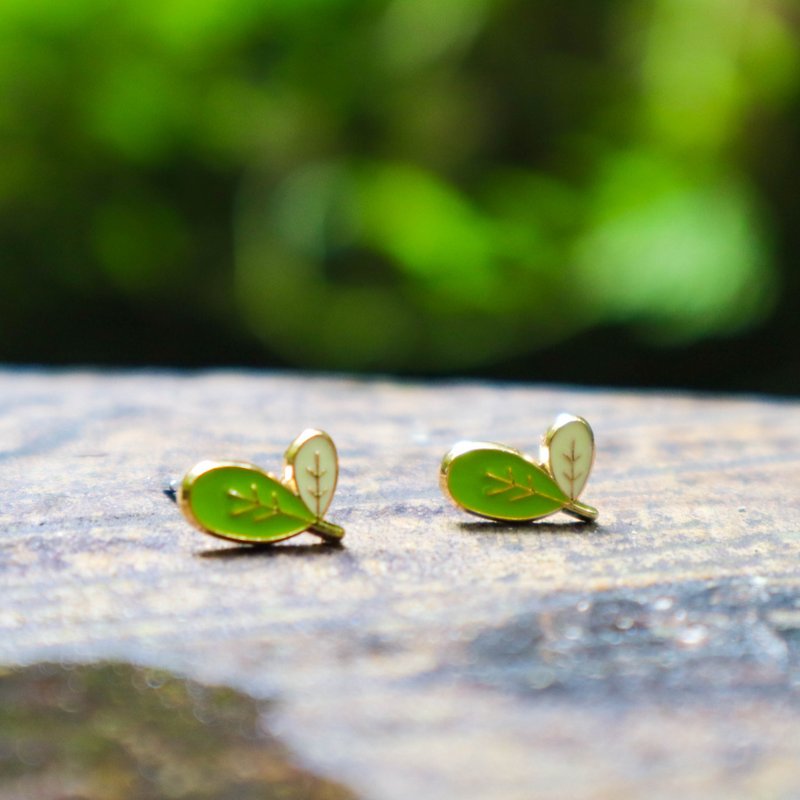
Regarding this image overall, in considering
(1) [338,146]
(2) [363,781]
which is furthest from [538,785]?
(1) [338,146]

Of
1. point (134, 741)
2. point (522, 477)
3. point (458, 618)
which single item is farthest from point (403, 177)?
point (134, 741)

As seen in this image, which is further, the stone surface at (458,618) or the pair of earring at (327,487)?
the pair of earring at (327,487)

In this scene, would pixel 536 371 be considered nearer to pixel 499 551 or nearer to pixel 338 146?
pixel 338 146

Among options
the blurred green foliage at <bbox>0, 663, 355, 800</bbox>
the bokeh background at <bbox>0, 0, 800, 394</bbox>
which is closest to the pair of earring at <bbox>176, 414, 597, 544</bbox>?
the blurred green foliage at <bbox>0, 663, 355, 800</bbox>

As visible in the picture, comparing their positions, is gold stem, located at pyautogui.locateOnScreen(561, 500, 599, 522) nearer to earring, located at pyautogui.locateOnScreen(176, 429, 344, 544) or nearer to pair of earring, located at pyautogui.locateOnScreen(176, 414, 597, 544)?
pair of earring, located at pyautogui.locateOnScreen(176, 414, 597, 544)

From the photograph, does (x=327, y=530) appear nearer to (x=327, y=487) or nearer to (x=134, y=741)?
(x=327, y=487)

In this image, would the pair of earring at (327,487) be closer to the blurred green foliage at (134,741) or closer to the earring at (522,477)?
the earring at (522,477)

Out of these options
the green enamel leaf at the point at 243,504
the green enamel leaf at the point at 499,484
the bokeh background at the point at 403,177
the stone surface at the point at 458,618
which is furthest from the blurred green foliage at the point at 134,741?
the bokeh background at the point at 403,177
